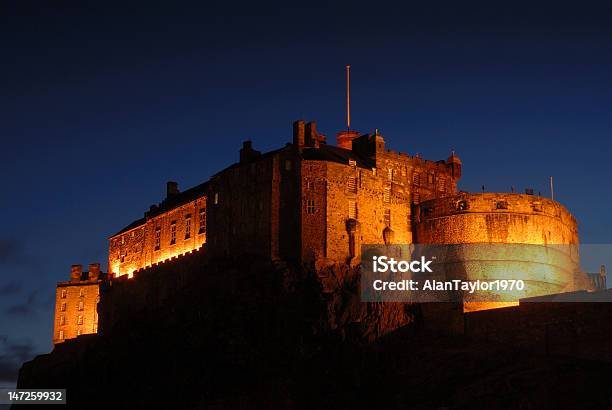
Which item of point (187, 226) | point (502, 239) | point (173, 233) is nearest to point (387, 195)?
point (502, 239)

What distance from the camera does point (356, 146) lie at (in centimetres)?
9244

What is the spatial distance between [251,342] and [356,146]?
26.4m

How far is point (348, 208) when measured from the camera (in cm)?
8375

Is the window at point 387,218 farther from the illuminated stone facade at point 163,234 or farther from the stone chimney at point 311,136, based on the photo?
the illuminated stone facade at point 163,234

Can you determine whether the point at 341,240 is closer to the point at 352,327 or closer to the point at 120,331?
the point at 352,327

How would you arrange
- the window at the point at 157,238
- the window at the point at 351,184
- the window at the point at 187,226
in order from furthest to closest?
1. the window at the point at 157,238
2. the window at the point at 187,226
3. the window at the point at 351,184

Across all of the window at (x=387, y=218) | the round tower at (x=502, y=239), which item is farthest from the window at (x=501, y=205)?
the window at (x=387, y=218)

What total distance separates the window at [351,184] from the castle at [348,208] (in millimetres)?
112

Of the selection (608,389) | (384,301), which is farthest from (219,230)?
(608,389)

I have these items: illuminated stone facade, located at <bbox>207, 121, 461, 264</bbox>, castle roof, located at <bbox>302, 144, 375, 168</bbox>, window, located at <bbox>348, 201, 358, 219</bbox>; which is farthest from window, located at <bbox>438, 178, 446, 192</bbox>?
window, located at <bbox>348, 201, 358, 219</bbox>

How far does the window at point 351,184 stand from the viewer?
3332 inches

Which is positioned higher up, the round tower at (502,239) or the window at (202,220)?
the window at (202,220)

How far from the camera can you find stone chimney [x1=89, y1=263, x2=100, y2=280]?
114312 mm

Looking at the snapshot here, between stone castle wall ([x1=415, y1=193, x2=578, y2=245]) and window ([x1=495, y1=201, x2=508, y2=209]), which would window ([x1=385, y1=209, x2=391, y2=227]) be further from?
window ([x1=495, y1=201, x2=508, y2=209])
